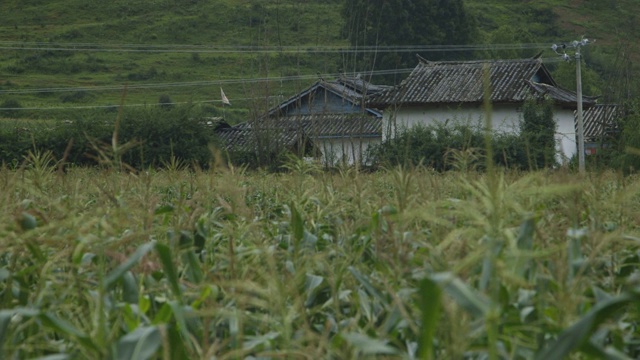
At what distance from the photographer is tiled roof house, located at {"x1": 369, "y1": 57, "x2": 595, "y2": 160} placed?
137 ft

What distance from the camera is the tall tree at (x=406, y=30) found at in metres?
64.2

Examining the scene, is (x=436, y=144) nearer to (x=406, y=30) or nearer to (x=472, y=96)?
(x=472, y=96)

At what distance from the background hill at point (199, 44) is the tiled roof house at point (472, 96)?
44.9ft

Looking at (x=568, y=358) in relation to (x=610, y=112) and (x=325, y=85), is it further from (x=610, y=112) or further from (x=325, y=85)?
(x=610, y=112)

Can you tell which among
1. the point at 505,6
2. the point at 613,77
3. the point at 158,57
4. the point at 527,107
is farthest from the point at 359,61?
the point at 505,6

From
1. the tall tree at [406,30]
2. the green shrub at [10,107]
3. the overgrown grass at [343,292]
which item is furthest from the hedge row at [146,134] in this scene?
the overgrown grass at [343,292]

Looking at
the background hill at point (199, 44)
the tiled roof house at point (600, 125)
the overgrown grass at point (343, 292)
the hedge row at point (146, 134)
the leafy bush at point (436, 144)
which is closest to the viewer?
the overgrown grass at point (343, 292)

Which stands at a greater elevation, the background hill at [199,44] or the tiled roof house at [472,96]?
the tiled roof house at [472,96]

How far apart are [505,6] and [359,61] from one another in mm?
56394

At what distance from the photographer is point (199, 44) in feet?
314

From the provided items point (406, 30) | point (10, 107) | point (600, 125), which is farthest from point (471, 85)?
point (10, 107)

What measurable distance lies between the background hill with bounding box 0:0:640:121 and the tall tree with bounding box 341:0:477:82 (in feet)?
5.25

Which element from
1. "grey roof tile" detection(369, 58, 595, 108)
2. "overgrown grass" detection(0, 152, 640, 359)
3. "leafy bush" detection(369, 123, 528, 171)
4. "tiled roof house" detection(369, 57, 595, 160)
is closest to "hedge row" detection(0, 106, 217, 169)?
"leafy bush" detection(369, 123, 528, 171)

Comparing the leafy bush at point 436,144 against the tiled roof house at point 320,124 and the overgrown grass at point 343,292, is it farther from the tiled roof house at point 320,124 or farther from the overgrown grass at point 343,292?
the overgrown grass at point 343,292
